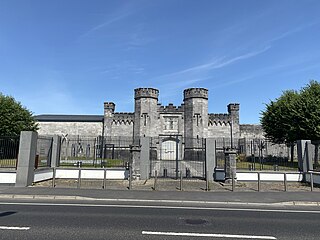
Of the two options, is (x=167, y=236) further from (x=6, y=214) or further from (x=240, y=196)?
(x=240, y=196)

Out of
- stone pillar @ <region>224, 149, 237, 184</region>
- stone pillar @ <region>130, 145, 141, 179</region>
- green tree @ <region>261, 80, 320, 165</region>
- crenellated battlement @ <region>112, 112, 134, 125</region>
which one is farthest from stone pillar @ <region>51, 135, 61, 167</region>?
crenellated battlement @ <region>112, 112, 134, 125</region>

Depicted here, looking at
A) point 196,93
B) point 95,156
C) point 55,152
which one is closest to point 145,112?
point 196,93

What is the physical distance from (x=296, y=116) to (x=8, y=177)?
87.1 feet

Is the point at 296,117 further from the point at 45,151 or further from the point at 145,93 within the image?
the point at 45,151

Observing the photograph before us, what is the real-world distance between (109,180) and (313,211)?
12.0 metres

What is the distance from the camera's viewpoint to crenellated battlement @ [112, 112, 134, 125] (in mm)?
44094

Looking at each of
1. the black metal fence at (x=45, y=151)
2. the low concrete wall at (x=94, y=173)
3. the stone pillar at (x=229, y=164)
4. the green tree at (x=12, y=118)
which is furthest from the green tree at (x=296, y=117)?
the green tree at (x=12, y=118)

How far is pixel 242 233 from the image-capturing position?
5.67m

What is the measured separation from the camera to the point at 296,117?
26.9 m

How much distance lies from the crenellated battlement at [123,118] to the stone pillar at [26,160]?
29.4m

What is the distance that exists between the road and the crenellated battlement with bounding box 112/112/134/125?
3557cm

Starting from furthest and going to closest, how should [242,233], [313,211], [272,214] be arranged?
[313,211] < [272,214] < [242,233]

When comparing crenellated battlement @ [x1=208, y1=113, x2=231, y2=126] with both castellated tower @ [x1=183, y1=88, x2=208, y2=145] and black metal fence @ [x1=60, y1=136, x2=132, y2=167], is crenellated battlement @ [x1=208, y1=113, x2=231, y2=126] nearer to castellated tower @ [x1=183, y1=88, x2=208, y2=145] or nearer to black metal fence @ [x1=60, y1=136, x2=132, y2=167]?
castellated tower @ [x1=183, y1=88, x2=208, y2=145]

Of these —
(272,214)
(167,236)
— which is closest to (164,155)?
(272,214)
